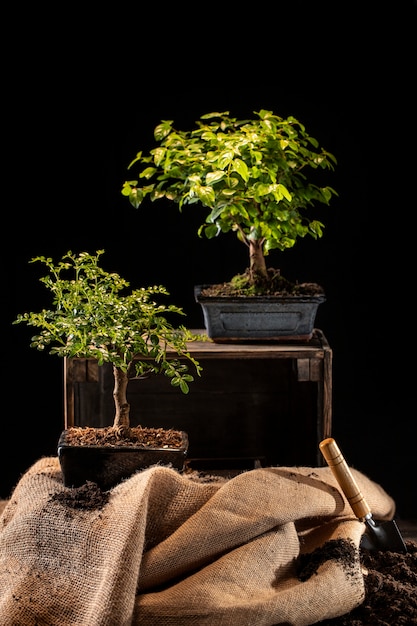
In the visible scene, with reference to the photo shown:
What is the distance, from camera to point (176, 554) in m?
2.31

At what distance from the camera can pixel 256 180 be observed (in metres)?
2.82

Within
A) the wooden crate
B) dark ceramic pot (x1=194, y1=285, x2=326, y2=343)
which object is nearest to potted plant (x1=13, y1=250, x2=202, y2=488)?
dark ceramic pot (x1=194, y1=285, x2=326, y2=343)

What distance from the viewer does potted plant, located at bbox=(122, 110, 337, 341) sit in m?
2.75

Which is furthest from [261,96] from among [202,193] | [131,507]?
[131,507]

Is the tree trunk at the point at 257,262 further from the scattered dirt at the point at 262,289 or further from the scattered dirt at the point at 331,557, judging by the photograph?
the scattered dirt at the point at 331,557

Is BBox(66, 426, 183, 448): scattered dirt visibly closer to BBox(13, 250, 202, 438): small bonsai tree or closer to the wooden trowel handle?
BBox(13, 250, 202, 438): small bonsai tree

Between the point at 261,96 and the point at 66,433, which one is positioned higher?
the point at 261,96

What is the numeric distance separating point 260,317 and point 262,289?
0.09 m

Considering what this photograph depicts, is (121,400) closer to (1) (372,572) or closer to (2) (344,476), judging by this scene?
(2) (344,476)

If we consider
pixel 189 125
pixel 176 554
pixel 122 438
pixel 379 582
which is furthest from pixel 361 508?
pixel 189 125

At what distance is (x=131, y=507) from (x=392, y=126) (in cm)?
172

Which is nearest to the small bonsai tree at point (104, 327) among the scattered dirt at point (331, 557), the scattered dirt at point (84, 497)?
the scattered dirt at point (84, 497)

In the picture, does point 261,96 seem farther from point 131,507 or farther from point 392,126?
point 131,507

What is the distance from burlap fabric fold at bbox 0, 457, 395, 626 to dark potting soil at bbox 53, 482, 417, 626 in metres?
0.03
